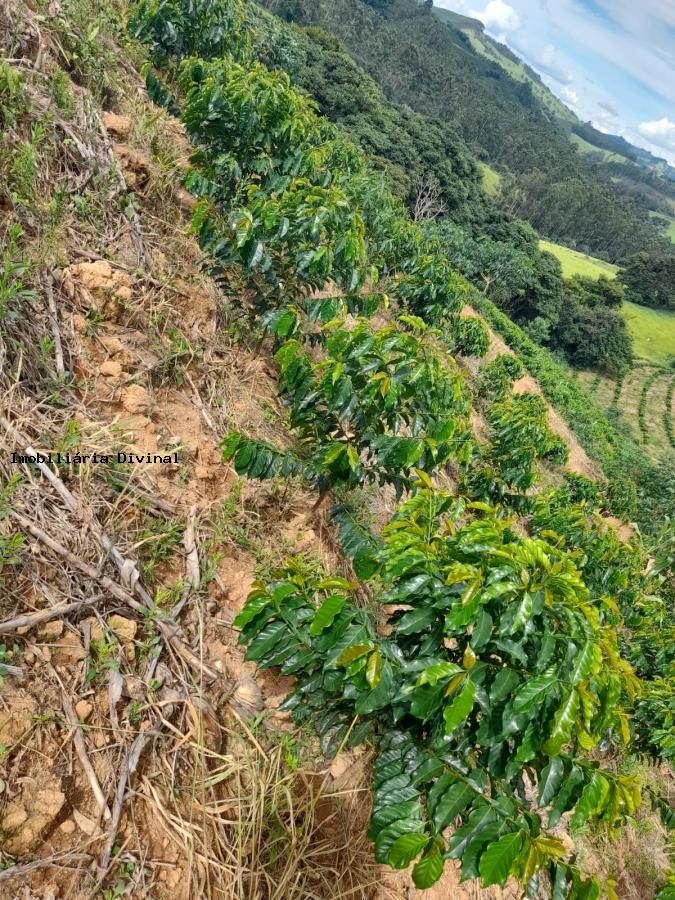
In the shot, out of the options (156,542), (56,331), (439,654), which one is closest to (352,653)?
(439,654)

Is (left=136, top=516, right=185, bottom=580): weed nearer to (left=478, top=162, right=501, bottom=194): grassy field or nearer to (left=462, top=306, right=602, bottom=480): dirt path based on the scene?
(left=462, top=306, right=602, bottom=480): dirt path

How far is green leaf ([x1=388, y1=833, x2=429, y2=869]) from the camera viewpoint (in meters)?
1.71

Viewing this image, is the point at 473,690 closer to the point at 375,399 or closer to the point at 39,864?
the point at 39,864

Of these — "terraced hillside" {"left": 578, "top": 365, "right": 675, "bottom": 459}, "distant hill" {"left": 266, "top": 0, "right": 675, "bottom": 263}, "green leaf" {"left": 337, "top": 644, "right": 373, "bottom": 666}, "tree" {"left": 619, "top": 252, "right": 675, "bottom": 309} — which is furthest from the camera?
"distant hill" {"left": 266, "top": 0, "right": 675, "bottom": 263}

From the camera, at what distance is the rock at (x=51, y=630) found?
2.04m

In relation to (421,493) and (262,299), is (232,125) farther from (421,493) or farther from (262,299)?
(421,493)

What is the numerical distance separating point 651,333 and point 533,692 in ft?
203

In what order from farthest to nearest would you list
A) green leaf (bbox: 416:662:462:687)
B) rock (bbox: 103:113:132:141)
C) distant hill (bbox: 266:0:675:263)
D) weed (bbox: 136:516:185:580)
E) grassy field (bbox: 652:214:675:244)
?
grassy field (bbox: 652:214:675:244)
distant hill (bbox: 266:0:675:263)
rock (bbox: 103:113:132:141)
weed (bbox: 136:516:185:580)
green leaf (bbox: 416:662:462:687)

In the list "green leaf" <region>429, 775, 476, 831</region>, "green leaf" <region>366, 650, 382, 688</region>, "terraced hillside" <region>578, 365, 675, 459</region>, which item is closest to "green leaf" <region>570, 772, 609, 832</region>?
"green leaf" <region>429, 775, 476, 831</region>

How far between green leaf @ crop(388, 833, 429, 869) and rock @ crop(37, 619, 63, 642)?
5.07 ft

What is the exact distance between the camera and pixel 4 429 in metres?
2.39

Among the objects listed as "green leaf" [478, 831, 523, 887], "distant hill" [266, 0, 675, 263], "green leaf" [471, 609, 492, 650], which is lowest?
"green leaf" [478, 831, 523, 887]

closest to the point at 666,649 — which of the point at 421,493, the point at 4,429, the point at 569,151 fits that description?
the point at 421,493

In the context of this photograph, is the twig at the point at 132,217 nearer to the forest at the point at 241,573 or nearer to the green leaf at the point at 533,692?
the forest at the point at 241,573
